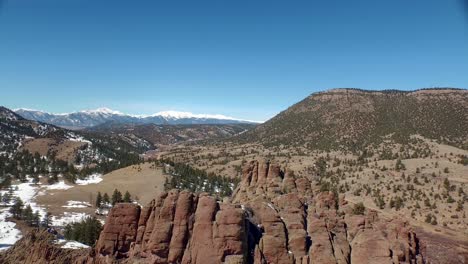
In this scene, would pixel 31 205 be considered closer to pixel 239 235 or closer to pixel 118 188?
pixel 118 188

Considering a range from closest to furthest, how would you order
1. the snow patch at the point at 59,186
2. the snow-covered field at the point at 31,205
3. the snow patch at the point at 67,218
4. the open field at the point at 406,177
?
the snow-covered field at the point at 31,205 → the open field at the point at 406,177 → the snow patch at the point at 67,218 → the snow patch at the point at 59,186

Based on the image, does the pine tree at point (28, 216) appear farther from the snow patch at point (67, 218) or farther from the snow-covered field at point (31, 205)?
the snow patch at point (67, 218)

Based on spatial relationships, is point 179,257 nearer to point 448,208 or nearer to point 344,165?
point 448,208

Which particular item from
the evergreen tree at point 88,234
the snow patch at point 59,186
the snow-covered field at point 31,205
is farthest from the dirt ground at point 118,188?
the evergreen tree at point 88,234

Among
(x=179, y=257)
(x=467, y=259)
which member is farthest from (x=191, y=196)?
(x=467, y=259)

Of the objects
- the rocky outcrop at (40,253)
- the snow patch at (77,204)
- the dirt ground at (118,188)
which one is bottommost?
the snow patch at (77,204)

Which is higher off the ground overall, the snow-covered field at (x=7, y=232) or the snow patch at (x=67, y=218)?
the snow-covered field at (x=7, y=232)

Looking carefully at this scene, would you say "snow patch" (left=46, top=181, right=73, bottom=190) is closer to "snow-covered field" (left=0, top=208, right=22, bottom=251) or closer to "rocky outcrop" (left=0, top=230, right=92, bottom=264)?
"snow-covered field" (left=0, top=208, right=22, bottom=251)

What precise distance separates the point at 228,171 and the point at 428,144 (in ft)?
311

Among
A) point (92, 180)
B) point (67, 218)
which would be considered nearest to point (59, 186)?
point (92, 180)

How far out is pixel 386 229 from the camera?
39750 mm

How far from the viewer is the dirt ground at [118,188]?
111062 millimetres

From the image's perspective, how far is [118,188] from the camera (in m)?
135

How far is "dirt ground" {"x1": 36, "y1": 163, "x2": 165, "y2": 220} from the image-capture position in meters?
111
